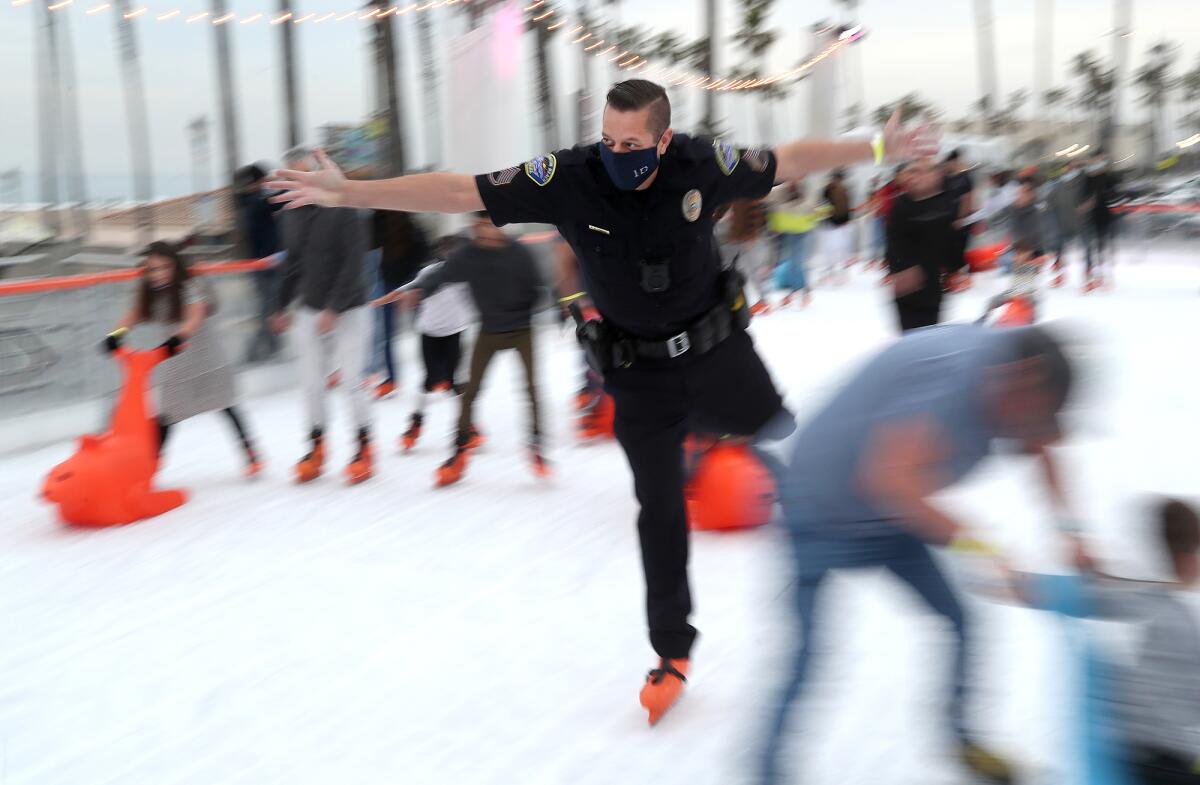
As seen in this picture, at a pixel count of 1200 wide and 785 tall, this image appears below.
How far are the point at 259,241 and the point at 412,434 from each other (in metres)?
2.95

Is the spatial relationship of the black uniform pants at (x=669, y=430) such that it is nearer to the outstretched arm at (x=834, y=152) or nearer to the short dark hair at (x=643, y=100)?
the outstretched arm at (x=834, y=152)

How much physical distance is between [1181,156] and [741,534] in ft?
104

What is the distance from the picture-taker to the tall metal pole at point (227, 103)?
9492 millimetres

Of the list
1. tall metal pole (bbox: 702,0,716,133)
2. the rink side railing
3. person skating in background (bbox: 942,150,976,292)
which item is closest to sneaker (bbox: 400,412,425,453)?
the rink side railing

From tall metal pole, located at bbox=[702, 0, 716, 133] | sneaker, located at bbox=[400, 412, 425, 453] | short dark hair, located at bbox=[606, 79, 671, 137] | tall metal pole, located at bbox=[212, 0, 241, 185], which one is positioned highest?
tall metal pole, located at bbox=[702, 0, 716, 133]

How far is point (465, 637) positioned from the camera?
347 cm

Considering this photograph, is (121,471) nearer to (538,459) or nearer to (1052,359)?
(538,459)

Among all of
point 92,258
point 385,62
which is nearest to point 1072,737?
point 92,258

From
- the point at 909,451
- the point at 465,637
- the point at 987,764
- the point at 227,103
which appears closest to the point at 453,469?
the point at 465,637

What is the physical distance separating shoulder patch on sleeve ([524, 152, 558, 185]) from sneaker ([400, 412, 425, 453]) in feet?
12.1

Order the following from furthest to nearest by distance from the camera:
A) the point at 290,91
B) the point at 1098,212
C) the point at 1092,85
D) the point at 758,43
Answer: the point at 1092,85
the point at 758,43
the point at 1098,212
the point at 290,91

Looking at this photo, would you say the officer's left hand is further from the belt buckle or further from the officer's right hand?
the officer's right hand

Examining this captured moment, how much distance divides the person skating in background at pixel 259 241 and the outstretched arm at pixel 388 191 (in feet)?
18.1

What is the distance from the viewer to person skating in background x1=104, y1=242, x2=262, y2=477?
16.9 feet
